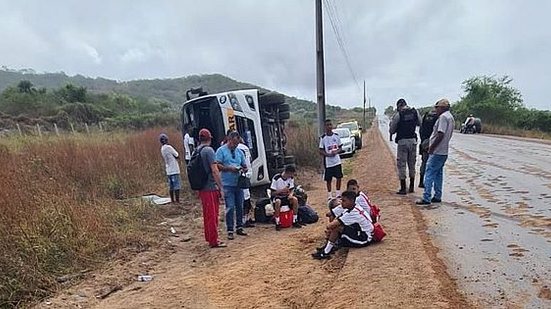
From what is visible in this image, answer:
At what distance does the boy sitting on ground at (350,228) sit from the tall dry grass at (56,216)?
313 cm

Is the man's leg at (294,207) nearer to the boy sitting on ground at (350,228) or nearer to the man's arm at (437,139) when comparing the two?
the boy sitting on ground at (350,228)

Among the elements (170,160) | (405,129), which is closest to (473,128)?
(405,129)

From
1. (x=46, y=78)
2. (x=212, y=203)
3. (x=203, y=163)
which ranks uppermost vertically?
(x=46, y=78)

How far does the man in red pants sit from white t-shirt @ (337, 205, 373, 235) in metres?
2.05

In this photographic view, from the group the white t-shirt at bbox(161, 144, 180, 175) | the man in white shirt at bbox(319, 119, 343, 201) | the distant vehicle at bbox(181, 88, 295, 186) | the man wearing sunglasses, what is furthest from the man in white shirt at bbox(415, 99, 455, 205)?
the white t-shirt at bbox(161, 144, 180, 175)

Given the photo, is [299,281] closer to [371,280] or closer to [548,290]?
[371,280]

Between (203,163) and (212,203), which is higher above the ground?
(203,163)

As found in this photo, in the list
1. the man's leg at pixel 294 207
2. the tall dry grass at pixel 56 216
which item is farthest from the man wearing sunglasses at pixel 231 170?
the tall dry grass at pixel 56 216

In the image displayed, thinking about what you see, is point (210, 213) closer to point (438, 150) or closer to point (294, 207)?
point (294, 207)

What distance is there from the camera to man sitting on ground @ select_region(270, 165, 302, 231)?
8898 mm

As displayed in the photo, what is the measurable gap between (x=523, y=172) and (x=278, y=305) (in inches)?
398

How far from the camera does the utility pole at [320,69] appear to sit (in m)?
15.7

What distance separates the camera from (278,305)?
5004mm

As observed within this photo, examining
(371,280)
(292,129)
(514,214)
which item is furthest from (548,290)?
(292,129)
